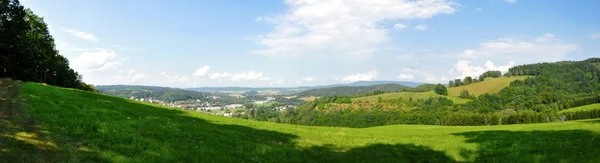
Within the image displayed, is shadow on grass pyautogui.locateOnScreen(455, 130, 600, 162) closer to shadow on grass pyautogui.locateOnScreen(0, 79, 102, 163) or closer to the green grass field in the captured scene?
the green grass field

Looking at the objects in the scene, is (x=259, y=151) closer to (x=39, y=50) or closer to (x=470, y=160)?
(x=470, y=160)

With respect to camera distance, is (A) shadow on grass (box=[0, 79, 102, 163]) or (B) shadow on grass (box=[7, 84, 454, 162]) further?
(B) shadow on grass (box=[7, 84, 454, 162])

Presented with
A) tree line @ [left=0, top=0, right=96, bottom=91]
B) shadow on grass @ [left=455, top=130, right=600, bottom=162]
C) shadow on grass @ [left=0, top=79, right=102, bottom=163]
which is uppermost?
tree line @ [left=0, top=0, right=96, bottom=91]

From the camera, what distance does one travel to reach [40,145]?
47.6 feet

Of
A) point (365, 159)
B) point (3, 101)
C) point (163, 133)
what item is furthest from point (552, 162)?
point (3, 101)

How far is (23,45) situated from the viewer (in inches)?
2579

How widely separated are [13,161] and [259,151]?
10.3 meters

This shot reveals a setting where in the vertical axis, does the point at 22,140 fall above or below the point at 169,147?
above

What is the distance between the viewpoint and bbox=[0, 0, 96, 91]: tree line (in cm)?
6338

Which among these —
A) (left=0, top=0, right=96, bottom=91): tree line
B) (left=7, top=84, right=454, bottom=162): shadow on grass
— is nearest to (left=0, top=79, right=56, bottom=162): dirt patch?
(left=7, top=84, right=454, bottom=162): shadow on grass

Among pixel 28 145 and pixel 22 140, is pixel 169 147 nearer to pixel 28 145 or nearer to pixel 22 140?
pixel 28 145

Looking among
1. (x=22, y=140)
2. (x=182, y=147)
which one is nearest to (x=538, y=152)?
(x=182, y=147)

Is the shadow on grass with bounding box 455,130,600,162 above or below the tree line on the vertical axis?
below

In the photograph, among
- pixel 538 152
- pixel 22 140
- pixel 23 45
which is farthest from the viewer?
pixel 23 45
